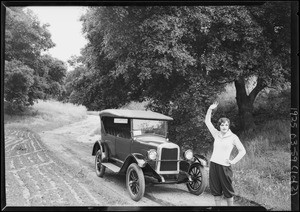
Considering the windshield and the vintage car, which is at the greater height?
the windshield

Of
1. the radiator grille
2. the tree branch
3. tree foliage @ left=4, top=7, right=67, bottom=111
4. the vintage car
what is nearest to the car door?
the vintage car

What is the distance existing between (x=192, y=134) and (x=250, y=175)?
1.71 m

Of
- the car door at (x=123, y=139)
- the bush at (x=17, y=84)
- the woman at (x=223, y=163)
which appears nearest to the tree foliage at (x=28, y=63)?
the bush at (x=17, y=84)

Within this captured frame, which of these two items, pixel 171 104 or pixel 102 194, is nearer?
pixel 102 194

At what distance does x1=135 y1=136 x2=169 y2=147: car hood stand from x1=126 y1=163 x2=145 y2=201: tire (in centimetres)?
61

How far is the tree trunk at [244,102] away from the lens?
26.1ft

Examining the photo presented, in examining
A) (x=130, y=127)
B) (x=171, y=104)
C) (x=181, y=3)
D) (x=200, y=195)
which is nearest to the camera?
(x=181, y=3)

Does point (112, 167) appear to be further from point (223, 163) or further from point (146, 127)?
point (223, 163)

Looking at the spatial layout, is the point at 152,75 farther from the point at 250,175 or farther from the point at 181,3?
the point at 250,175

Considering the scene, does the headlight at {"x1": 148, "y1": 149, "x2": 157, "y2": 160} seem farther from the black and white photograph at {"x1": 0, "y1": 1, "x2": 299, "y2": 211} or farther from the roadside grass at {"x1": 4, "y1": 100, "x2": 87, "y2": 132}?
the roadside grass at {"x1": 4, "y1": 100, "x2": 87, "y2": 132}

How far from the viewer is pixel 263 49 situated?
24.4 ft

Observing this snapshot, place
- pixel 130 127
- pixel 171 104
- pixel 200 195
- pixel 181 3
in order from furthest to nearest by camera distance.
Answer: pixel 171 104 → pixel 130 127 → pixel 200 195 → pixel 181 3

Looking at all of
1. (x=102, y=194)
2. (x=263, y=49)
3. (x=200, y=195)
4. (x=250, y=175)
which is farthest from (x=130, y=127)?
(x=263, y=49)

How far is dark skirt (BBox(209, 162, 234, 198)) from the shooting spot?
215 inches
